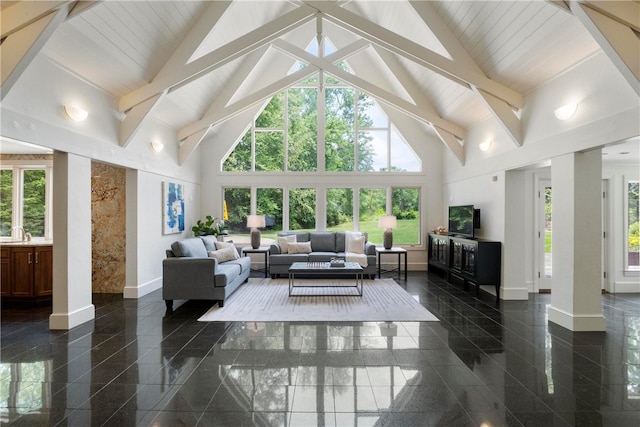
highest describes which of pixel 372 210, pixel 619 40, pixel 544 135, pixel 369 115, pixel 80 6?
pixel 369 115

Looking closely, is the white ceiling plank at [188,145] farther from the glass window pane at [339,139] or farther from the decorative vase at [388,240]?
the decorative vase at [388,240]

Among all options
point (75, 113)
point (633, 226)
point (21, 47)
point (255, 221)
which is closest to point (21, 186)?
point (75, 113)

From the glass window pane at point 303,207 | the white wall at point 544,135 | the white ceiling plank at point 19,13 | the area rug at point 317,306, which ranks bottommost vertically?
the area rug at point 317,306

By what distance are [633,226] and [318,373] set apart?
638 centimetres

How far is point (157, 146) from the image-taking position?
6.02m

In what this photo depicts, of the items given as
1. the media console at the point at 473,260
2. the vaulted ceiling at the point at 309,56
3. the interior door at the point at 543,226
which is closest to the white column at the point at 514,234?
the media console at the point at 473,260

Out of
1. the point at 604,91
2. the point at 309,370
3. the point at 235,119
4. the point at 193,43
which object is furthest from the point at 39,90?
the point at 604,91

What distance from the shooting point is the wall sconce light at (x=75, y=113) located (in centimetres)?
396

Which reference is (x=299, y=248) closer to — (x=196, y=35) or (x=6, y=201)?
(x=196, y=35)

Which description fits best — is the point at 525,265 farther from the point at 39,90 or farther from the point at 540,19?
the point at 39,90

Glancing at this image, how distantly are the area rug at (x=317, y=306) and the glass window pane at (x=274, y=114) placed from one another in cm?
411

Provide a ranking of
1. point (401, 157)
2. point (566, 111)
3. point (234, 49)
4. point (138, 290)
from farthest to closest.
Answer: point (401, 157) → point (138, 290) → point (234, 49) → point (566, 111)

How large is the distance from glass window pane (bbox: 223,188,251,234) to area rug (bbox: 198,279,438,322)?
2519mm

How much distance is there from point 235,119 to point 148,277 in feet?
13.9
